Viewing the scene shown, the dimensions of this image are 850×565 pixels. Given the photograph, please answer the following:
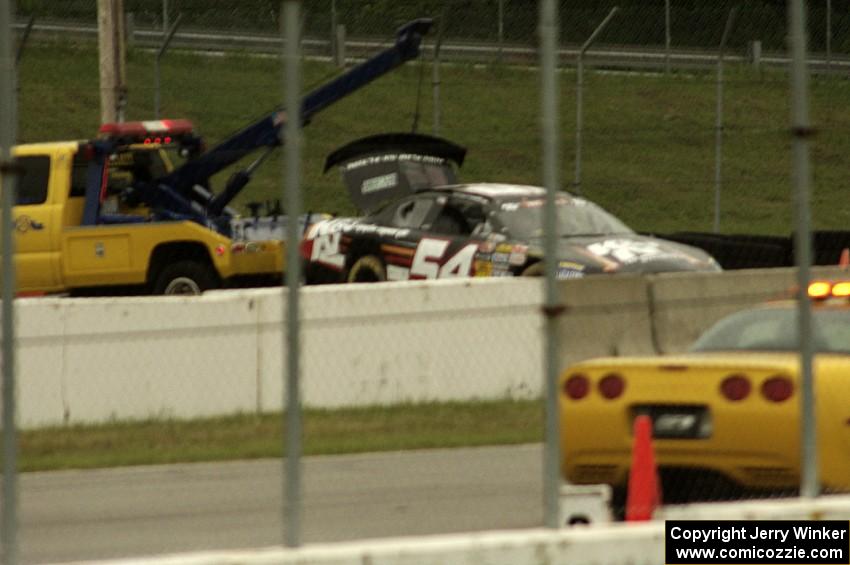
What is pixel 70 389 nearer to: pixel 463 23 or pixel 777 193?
pixel 777 193

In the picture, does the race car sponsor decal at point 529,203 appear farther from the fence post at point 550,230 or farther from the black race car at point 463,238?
the fence post at point 550,230

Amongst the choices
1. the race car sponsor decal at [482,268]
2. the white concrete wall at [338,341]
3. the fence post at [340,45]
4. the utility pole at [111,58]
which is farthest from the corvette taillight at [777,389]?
the fence post at [340,45]

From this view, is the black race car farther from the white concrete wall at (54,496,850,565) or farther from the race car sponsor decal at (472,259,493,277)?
the white concrete wall at (54,496,850,565)

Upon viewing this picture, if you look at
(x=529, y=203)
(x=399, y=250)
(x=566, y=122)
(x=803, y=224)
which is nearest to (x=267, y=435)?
(x=399, y=250)

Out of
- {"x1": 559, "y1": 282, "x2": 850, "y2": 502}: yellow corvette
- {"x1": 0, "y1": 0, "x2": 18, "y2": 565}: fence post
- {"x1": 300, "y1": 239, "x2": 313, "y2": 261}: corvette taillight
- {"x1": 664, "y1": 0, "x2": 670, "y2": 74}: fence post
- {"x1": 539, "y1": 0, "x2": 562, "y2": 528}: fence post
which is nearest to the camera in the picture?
{"x1": 0, "y1": 0, "x2": 18, "y2": 565}: fence post

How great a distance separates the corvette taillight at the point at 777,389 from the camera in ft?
27.7

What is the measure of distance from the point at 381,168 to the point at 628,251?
3.81 m

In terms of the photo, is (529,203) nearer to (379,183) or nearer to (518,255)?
(518,255)

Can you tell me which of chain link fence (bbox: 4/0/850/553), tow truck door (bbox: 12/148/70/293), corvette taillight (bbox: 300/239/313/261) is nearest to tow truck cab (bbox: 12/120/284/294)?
tow truck door (bbox: 12/148/70/293)

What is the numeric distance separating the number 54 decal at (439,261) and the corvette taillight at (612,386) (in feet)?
28.8

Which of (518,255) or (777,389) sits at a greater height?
(518,255)

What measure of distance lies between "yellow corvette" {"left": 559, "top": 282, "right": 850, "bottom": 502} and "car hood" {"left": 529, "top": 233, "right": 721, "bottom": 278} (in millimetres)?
7628

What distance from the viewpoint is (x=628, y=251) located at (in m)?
17.3

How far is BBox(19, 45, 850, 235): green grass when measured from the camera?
2323cm
